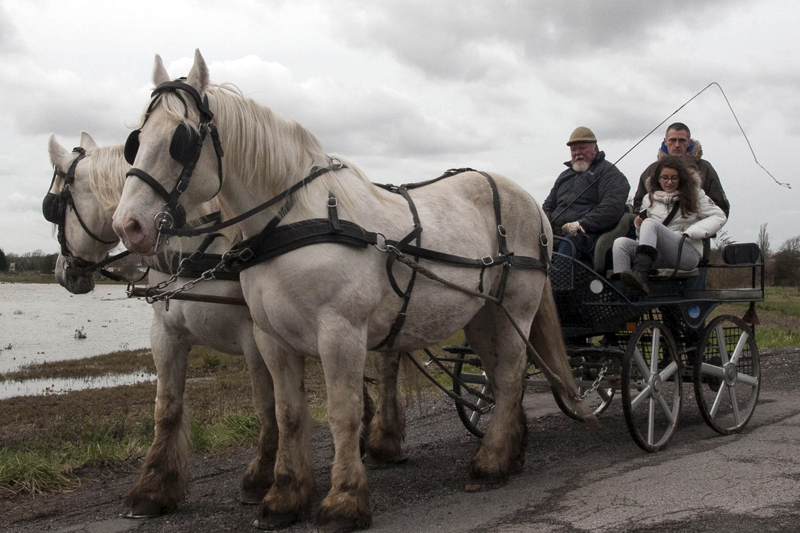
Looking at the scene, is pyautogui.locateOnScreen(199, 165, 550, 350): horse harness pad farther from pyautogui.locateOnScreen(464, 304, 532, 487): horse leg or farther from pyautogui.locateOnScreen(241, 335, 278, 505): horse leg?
pyautogui.locateOnScreen(464, 304, 532, 487): horse leg

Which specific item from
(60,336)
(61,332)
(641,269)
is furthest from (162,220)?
(61,332)

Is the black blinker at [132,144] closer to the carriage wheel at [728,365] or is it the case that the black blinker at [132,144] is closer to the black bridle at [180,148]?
the black bridle at [180,148]

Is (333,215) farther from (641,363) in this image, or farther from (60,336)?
(60,336)

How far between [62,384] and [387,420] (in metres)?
9.92

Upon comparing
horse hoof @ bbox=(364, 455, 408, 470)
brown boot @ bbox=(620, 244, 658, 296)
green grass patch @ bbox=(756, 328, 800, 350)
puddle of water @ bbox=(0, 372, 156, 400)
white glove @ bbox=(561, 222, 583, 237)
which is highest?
white glove @ bbox=(561, 222, 583, 237)

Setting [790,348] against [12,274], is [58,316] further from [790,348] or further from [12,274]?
[12,274]

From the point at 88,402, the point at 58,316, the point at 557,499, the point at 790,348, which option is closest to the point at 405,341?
the point at 557,499

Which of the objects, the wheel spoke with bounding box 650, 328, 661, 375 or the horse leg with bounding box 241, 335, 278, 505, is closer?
the horse leg with bounding box 241, 335, 278, 505

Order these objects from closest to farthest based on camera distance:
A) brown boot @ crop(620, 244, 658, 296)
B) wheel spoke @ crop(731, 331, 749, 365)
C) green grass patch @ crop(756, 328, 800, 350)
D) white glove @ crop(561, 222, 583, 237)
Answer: brown boot @ crop(620, 244, 658, 296) < white glove @ crop(561, 222, 583, 237) < wheel spoke @ crop(731, 331, 749, 365) < green grass patch @ crop(756, 328, 800, 350)

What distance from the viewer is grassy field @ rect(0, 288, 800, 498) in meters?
4.92

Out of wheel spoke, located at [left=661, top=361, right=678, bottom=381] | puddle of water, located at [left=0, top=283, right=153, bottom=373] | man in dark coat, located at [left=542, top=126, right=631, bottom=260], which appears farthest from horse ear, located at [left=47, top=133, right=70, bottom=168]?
puddle of water, located at [left=0, top=283, right=153, bottom=373]

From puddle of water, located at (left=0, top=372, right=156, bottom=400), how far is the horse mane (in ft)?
31.9

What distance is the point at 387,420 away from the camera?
527 cm

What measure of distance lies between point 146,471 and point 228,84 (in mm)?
2353
